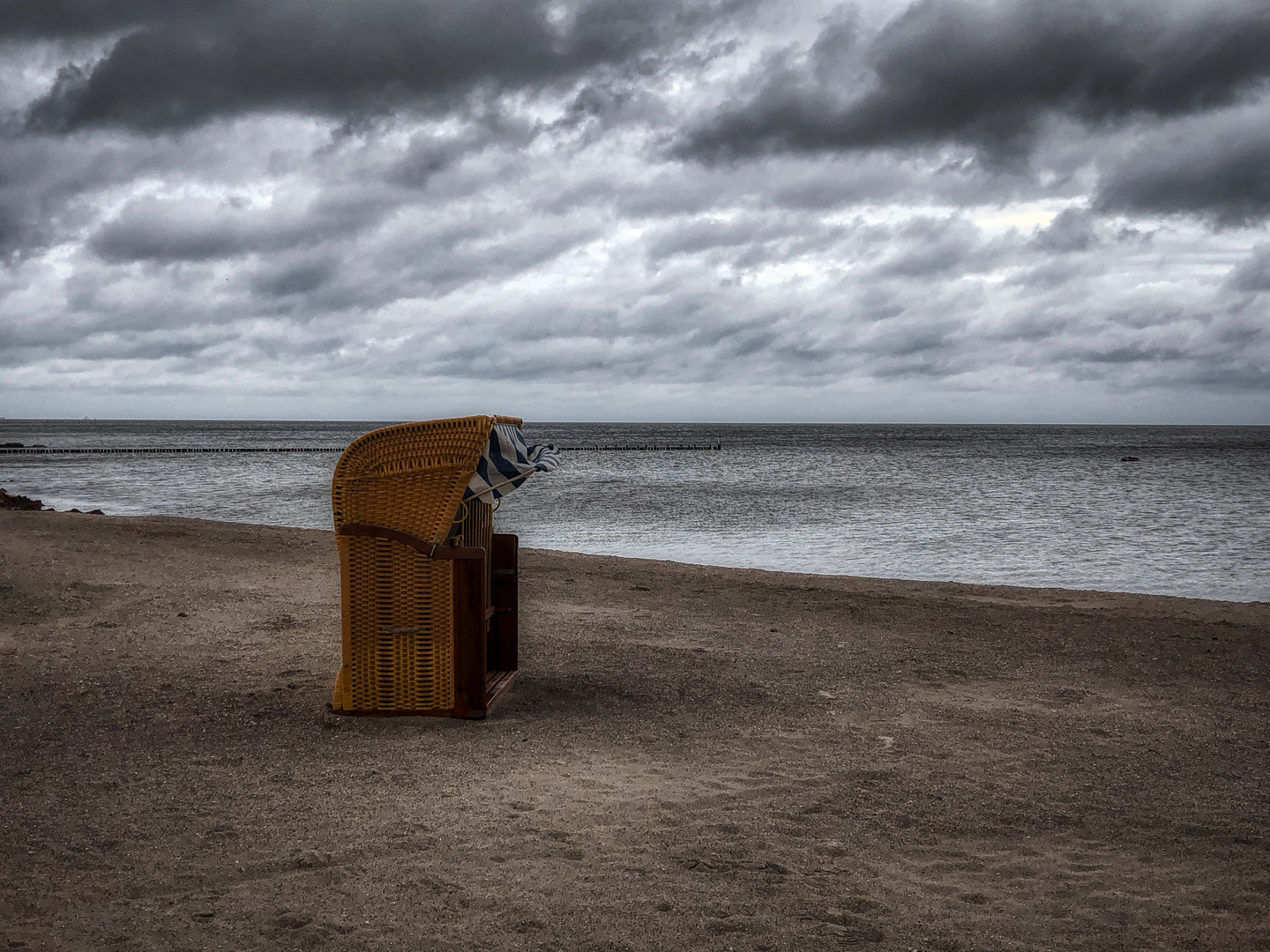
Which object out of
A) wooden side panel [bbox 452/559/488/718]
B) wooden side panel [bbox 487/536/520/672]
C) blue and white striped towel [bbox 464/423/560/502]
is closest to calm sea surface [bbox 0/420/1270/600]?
wooden side panel [bbox 487/536/520/672]

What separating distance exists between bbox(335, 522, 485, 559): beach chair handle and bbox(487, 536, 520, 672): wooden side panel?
1.10 meters

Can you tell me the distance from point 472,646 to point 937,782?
8.67 feet

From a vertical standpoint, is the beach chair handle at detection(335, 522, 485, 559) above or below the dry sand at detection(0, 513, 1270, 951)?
above

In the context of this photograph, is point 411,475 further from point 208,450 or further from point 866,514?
point 208,450

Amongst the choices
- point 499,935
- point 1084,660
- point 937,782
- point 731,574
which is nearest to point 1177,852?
point 937,782

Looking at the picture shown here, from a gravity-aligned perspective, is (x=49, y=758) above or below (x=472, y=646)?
below

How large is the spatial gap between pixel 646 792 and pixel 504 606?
243 cm

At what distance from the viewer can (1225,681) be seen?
700 centimetres

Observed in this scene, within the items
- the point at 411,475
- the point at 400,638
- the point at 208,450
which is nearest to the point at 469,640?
the point at 400,638

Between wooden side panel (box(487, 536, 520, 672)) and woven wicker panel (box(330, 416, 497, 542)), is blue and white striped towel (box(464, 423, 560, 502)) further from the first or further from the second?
wooden side panel (box(487, 536, 520, 672))

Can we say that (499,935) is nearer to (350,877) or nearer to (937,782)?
(350,877)

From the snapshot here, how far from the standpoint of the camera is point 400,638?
5660 mm

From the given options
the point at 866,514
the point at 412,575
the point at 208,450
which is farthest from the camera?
the point at 208,450

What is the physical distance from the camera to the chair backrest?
17.8 feet
